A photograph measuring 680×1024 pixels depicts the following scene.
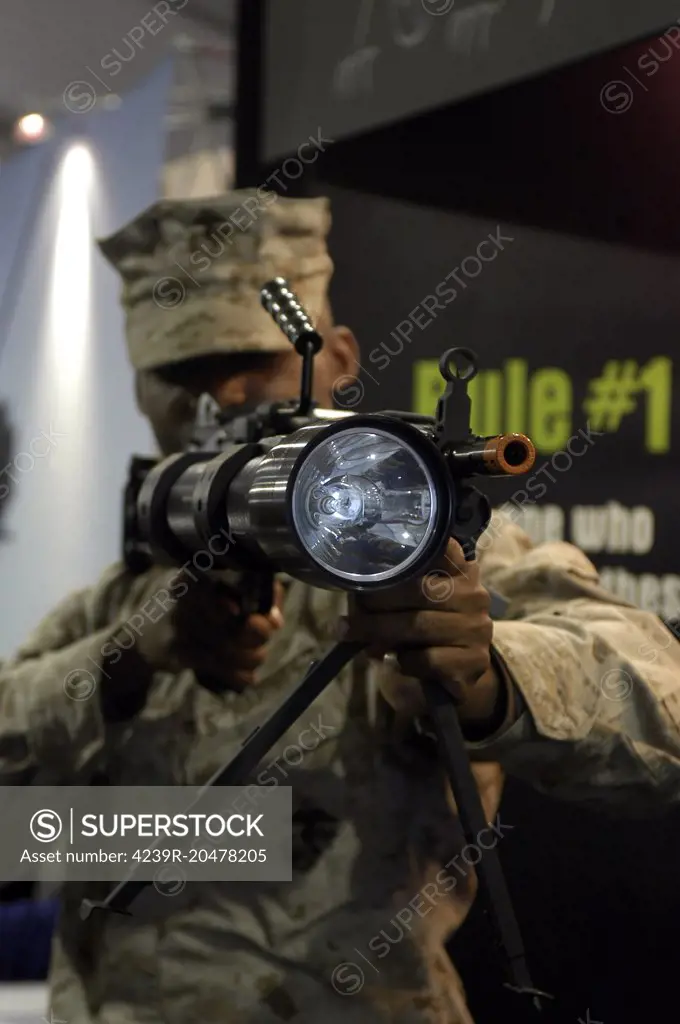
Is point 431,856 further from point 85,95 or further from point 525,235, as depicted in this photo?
point 85,95

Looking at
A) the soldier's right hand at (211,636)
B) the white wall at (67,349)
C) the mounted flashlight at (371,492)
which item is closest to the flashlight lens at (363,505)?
the mounted flashlight at (371,492)

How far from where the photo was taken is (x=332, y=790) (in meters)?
0.85

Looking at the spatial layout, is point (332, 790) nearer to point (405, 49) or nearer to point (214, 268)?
point (214, 268)

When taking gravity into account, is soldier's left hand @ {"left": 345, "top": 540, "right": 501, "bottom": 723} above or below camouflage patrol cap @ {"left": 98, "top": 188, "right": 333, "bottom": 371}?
below

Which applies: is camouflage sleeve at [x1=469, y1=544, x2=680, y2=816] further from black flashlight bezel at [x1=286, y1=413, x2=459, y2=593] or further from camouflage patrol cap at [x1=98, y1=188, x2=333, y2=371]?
camouflage patrol cap at [x1=98, y1=188, x2=333, y2=371]

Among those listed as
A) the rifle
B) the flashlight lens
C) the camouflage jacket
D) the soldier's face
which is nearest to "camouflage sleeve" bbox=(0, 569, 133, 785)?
the camouflage jacket

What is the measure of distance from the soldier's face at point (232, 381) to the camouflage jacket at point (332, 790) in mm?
166

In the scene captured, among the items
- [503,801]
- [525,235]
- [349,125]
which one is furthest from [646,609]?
[349,125]

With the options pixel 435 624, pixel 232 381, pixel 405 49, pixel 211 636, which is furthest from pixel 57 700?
pixel 405 49

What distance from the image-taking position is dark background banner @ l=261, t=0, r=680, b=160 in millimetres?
871

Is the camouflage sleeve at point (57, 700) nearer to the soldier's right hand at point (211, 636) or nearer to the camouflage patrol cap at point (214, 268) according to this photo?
the soldier's right hand at point (211, 636)

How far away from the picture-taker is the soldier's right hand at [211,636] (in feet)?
2.67

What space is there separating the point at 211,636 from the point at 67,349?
364mm

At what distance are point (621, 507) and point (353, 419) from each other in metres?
0.39
